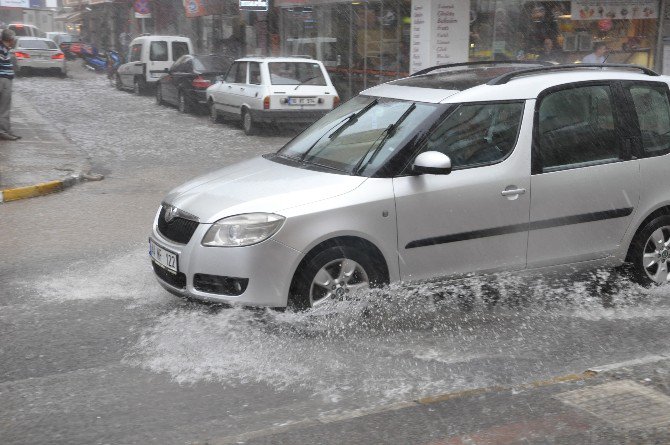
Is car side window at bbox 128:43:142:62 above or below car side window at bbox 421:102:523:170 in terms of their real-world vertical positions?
below

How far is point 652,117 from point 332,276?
2851 mm

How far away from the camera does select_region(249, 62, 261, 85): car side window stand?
675 inches

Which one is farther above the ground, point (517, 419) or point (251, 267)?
point (251, 267)

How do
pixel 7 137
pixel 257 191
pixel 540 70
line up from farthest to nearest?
pixel 7 137, pixel 540 70, pixel 257 191

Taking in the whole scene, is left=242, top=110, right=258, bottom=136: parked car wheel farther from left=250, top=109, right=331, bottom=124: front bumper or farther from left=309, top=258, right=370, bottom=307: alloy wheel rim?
left=309, top=258, right=370, bottom=307: alloy wheel rim

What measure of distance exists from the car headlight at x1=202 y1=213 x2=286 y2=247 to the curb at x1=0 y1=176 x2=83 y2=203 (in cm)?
588

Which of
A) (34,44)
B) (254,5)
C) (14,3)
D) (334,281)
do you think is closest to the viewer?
(334,281)

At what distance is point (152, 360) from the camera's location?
4.91 metres

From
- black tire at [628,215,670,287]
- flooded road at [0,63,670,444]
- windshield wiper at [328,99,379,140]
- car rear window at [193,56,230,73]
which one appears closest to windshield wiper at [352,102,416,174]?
windshield wiper at [328,99,379,140]

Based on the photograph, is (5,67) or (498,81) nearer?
(498,81)

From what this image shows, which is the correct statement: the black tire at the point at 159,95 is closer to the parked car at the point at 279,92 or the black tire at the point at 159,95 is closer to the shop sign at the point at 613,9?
the parked car at the point at 279,92

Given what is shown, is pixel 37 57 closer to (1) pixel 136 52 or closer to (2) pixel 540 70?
(1) pixel 136 52

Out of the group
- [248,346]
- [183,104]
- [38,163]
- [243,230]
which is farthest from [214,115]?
[248,346]

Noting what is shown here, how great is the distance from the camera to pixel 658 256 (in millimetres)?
6422
